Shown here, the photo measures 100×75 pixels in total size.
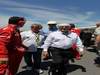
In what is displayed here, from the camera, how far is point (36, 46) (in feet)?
41.5

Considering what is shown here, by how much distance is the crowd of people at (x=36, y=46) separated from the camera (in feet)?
29.0

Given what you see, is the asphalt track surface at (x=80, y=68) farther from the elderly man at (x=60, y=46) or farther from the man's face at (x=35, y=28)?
the elderly man at (x=60, y=46)

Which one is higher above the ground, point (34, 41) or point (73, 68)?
point (34, 41)

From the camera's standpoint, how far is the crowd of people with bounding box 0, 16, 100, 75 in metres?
8.84

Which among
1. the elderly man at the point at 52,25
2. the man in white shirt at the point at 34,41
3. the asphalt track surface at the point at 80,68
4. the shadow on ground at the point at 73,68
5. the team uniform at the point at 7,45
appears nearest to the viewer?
the team uniform at the point at 7,45

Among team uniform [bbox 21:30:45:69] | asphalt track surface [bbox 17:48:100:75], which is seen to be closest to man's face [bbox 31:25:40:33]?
team uniform [bbox 21:30:45:69]

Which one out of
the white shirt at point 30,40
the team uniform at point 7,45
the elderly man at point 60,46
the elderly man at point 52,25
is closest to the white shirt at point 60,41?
the elderly man at point 60,46

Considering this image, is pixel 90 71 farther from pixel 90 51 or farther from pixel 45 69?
pixel 90 51

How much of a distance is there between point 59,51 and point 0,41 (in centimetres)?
228

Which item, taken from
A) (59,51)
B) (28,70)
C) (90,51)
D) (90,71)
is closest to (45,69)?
(28,70)

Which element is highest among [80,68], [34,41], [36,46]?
[34,41]

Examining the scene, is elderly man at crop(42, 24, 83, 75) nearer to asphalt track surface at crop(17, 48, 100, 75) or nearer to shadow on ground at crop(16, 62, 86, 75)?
asphalt track surface at crop(17, 48, 100, 75)

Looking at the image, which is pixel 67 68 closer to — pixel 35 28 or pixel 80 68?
pixel 80 68

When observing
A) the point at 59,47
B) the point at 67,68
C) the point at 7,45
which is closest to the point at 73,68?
the point at 67,68
